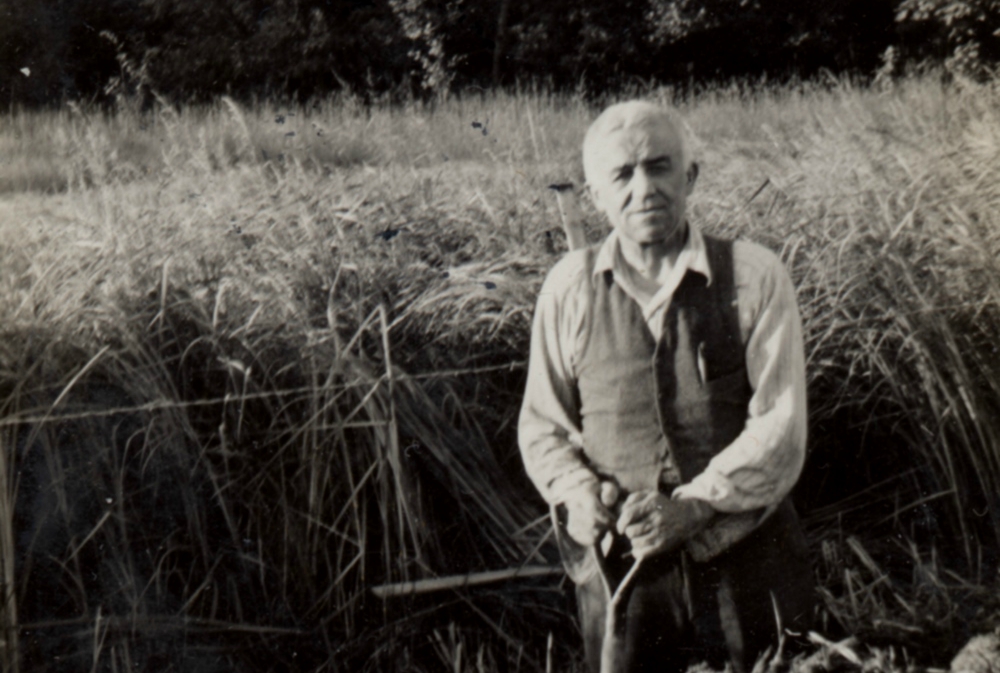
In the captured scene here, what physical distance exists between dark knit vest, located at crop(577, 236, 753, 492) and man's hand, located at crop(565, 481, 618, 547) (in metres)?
0.03

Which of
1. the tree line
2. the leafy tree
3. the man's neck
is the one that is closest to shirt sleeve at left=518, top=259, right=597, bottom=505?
the man's neck

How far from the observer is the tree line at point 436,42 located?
2.54 meters

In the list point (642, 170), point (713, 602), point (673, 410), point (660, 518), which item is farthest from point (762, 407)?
point (642, 170)

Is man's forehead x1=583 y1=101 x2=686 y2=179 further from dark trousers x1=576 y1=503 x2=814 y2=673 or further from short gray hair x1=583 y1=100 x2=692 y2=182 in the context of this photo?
dark trousers x1=576 y1=503 x2=814 y2=673

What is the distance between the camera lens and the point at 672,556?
6.82 ft

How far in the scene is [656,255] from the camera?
205 centimetres

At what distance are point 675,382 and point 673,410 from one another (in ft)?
0.18

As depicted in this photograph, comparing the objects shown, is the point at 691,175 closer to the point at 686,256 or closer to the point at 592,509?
the point at 686,256

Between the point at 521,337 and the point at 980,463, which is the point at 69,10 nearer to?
the point at 521,337

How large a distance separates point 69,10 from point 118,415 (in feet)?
3.35

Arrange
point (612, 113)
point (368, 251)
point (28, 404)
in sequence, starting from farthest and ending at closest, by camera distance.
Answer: point (368, 251) → point (28, 404) → point (612, 113)

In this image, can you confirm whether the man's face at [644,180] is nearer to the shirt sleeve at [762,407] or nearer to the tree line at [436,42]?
the shirt sleeve at [762,407]

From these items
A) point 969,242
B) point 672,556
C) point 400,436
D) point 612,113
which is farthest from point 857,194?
point 400,436

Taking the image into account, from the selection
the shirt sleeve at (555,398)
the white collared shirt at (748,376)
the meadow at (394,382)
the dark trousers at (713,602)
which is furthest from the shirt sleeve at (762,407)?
the meadow at (394,382)
